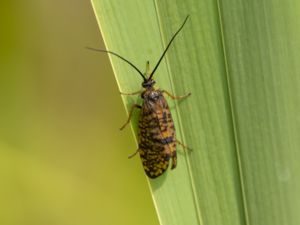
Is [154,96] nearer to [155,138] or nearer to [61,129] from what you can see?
[155,138]

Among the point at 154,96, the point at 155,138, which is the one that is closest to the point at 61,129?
the point at 155,138

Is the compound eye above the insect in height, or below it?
above

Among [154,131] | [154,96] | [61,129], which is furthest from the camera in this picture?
[61,129]

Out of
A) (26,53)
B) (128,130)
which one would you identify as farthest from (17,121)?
(128,130)

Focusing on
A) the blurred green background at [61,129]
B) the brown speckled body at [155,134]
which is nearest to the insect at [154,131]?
the brown speckled body at [155,134]

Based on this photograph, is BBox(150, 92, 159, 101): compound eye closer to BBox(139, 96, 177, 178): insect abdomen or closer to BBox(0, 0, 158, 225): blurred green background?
BBox(139, 96, 177, 178): insect abdomen

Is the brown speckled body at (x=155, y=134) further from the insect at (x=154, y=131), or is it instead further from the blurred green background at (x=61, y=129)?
the blurred green background at (x=61, y=129)

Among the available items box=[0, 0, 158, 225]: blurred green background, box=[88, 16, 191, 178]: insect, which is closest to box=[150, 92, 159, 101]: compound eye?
box=[88, 16, 191, 178]: insect

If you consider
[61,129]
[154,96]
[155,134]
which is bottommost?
[61,129]
